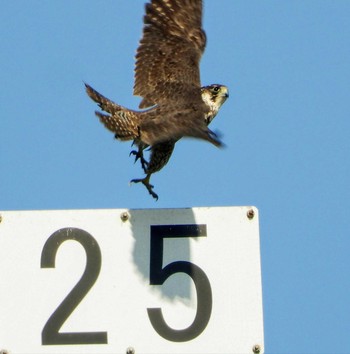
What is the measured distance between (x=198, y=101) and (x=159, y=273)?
8.03ft

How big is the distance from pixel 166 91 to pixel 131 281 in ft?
9.61

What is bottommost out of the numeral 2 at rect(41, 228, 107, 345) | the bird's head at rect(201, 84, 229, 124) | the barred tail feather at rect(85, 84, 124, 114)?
the numeral 2 at rect(41, 228, 107, 345)

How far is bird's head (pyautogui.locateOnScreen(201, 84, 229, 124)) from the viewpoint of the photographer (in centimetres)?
586

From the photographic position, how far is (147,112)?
5.27 metres

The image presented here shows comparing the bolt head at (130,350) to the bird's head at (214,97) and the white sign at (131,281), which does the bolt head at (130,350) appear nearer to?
the white sign at (131,281)

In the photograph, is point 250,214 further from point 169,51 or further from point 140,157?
point 169,51

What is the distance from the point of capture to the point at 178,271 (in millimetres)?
3199

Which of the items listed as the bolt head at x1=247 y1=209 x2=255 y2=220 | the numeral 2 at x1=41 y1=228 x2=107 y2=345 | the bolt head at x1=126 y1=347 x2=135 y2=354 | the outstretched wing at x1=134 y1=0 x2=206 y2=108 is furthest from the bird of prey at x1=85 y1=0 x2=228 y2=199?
the bolt head at x1=126 y1=347 x2=135 y2=354

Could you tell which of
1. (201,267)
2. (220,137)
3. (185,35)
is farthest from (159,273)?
(185,35)

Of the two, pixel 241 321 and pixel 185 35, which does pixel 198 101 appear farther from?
pixel 241 321

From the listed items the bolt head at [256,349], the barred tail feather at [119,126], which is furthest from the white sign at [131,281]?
the barred tail feather at [119,126]

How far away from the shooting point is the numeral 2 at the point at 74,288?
3098 millimetres

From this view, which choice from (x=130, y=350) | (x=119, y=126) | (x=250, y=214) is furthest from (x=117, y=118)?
(x=130, y=350)

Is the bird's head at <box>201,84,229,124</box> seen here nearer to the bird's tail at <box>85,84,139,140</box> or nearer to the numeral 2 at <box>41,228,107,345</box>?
the bird's tail at <box>85,84,139,140</box>
